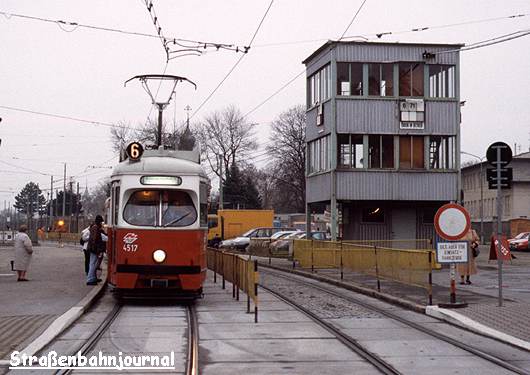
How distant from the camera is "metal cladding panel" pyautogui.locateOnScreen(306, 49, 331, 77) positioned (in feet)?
112

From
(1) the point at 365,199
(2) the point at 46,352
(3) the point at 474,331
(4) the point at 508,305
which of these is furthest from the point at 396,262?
(1) the point at 365,199

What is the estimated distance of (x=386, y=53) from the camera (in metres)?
33.4

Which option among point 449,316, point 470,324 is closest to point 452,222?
point 449,316

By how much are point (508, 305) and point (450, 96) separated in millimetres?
19801

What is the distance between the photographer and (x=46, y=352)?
10.4 meters

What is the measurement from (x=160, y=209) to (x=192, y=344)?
556 cm

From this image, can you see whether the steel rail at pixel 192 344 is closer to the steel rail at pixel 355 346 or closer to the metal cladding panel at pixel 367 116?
the steel rail at pixel 355 346

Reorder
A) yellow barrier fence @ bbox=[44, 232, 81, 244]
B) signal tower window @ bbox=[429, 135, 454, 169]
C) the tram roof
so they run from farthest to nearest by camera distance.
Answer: yellow barrier fence @ bbox=[44, 232, 81, 244], signal tower window @ bbox=[429, 135, 454, 169], the tram roof

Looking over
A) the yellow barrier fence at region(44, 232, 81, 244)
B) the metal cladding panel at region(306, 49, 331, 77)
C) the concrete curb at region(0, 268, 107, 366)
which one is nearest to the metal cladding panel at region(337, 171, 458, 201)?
the metal cladding panel at region(306, 49, 331, 77)

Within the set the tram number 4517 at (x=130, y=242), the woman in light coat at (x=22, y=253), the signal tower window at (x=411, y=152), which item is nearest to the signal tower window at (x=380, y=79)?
the signal tower window at (x=411, y=152)

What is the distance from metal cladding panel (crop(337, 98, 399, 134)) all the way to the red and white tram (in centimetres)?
1727

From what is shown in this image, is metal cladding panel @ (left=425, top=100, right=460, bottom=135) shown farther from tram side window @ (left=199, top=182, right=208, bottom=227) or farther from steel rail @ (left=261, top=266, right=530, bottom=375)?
tram side window @ (left=199, top=182, right=208, bottom=227)

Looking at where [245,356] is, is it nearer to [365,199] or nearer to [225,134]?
[365,199]

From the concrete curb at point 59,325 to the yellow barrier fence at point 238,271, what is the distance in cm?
315
